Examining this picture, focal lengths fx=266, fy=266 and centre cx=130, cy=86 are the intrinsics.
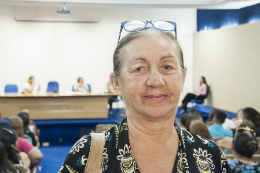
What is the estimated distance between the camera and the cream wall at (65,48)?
9.30 metres

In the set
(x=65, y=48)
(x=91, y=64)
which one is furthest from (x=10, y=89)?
(x=91, y=64)

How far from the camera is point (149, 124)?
2.89 ft

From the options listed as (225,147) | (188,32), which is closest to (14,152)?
(225,147)

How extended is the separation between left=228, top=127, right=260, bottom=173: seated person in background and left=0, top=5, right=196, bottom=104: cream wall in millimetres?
7451

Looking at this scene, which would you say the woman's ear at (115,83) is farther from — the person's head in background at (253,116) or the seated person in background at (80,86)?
the seated person in background at (80,86)

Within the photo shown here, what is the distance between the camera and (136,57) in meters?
0.87

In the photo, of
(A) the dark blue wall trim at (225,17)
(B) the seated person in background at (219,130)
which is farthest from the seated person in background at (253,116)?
(A) the dark blue wall trim at (225,17)

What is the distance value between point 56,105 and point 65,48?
11.7ft

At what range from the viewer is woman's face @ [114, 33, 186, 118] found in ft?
2.75

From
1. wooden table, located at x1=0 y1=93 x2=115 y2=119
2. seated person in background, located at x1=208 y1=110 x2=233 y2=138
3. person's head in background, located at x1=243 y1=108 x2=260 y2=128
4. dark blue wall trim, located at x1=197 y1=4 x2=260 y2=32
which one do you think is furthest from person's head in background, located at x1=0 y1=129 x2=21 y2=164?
dark blue wall trim, located at x1=197 y1=4 x2=260 y2=32

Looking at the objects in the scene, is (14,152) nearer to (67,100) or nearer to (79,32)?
(67,100)

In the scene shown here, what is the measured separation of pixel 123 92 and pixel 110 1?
6.06 metres

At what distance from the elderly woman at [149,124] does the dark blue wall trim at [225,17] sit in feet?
17.0

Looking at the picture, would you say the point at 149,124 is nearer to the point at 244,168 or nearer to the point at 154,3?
the point at 244,168
